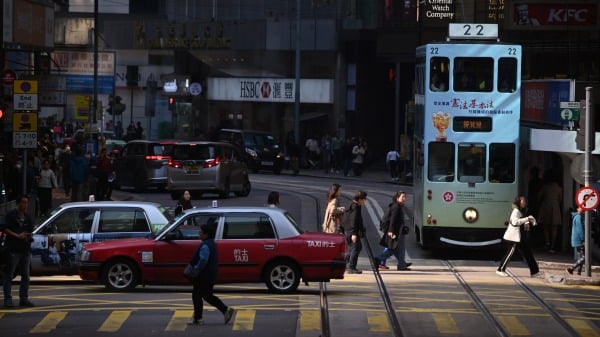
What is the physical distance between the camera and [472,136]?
2556cm

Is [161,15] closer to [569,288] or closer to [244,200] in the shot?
[244,200]

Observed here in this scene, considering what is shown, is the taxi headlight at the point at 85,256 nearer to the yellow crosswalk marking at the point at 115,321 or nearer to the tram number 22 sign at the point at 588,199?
the yellow crosswalk marking at the point at 115,321

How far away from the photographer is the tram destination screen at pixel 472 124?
1006 inches

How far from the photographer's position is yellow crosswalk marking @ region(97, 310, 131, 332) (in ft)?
51.6

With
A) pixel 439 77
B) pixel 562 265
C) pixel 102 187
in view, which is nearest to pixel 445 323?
pixel 562 265

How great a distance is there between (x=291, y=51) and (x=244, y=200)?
83.7 feet

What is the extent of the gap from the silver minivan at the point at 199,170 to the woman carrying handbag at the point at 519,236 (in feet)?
48.6

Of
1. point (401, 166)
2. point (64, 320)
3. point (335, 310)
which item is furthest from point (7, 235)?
point (401, 166)

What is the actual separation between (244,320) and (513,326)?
365 cm

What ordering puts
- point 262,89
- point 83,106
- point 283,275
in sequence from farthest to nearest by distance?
1. point 262,89
2. point 83,106
3. point 283,275

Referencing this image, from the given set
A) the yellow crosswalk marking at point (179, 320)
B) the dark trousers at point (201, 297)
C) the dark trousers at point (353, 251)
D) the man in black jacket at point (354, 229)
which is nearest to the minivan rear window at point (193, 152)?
the man in black jacket at point (354, 229)

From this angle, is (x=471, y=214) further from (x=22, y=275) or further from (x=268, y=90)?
(x=268, y=90)

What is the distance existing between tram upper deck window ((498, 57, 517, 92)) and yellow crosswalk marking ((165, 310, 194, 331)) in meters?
10.8

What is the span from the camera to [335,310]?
17.4 meters
